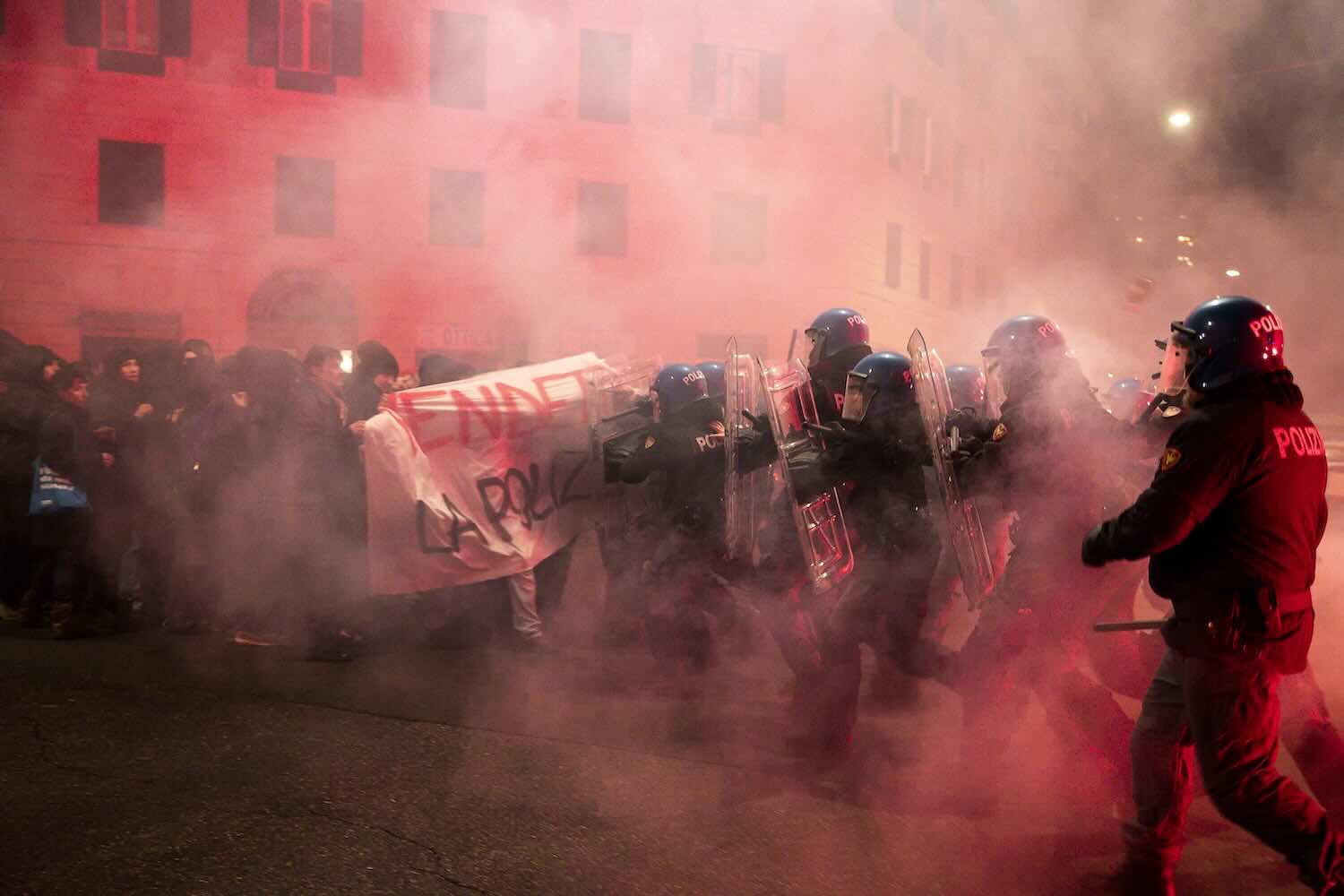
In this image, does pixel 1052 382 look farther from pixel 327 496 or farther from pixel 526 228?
pixel 526 228

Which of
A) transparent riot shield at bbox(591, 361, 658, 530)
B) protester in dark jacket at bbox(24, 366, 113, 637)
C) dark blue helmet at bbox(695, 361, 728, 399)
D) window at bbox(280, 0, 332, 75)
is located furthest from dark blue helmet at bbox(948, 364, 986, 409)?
protester in dark jacket at bbox(24, 366, 113, 637)

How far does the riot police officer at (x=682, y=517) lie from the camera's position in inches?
147

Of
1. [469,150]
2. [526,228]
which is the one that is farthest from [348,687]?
[526,228]

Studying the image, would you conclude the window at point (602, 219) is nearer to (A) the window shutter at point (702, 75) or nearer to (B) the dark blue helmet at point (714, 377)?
(A) the window shutter at point (702, 75)

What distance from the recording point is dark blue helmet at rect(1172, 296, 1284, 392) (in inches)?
82.0

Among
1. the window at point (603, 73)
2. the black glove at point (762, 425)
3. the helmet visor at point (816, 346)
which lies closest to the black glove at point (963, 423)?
the black glove at point (762, 425)

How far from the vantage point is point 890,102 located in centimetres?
752

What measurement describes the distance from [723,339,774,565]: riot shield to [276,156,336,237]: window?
165 inches

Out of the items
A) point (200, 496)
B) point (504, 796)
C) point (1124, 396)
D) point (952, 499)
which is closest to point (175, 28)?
point (200, 496)

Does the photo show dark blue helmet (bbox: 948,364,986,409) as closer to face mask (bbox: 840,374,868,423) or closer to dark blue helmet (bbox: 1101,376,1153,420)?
face mask (bbox: 840,374,868,423)

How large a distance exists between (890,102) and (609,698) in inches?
213

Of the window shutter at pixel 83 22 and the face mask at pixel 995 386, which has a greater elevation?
the window shutter at pixel 83 22

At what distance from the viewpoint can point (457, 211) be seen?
26.0ft

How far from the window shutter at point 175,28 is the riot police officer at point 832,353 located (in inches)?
165
